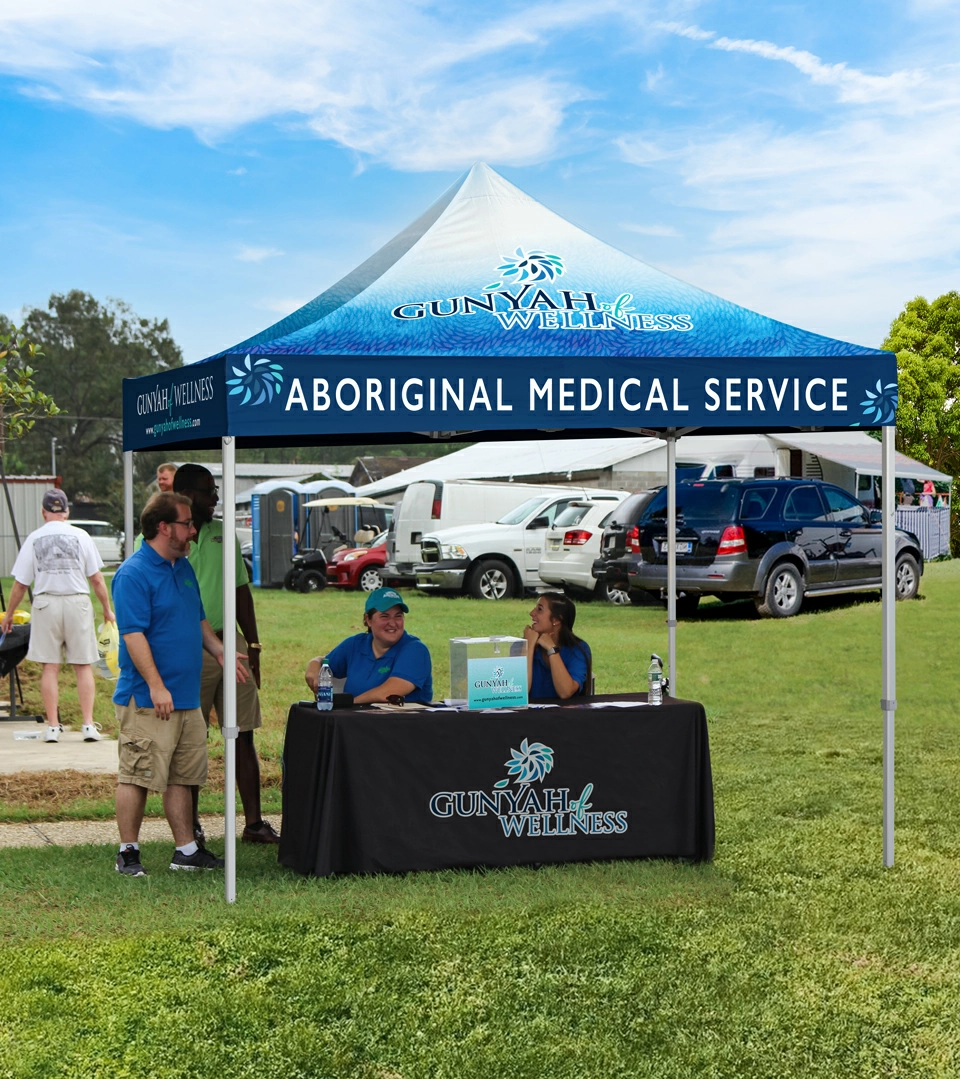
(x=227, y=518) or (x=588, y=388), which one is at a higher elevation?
(x=588, y=388)

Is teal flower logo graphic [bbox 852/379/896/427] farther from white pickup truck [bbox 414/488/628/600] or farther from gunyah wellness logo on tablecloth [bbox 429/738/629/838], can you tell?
white pickup truck [bbox 414/488/628/600]

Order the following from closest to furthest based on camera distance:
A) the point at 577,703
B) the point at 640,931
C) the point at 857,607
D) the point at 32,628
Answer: the point at 640,931
the point at 577,703
the point at 32,628
the point at 857,607

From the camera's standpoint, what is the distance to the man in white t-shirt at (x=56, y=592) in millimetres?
9438

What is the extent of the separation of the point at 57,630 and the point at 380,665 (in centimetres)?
428

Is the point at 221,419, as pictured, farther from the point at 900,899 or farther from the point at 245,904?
the point at 900,899

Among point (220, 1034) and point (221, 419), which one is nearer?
point (220, 1034)

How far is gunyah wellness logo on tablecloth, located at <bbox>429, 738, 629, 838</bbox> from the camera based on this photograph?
5.73 m

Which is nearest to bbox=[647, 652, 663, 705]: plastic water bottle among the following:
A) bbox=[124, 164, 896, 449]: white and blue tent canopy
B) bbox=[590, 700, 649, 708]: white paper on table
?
bbox=[590, 700, 649, 708]: white paper on table

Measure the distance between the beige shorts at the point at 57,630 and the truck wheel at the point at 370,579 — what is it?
528 inches

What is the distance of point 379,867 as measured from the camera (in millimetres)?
5641

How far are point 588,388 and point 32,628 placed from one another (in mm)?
5535

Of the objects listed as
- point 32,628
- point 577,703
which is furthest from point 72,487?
point 577,703

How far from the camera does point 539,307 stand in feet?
20.0

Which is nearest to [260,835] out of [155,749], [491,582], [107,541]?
[155,749]
